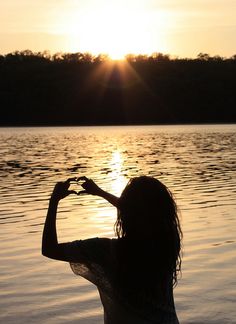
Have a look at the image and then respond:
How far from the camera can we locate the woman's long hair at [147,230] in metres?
3.85

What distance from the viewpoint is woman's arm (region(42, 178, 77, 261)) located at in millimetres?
3827

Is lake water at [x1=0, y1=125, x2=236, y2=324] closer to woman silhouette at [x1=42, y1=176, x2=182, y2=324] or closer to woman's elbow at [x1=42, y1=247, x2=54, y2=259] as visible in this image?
woman silhouette at [x1=42, y1=176, x2=182, y2=324]

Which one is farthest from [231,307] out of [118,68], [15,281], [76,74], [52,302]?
[118,68]

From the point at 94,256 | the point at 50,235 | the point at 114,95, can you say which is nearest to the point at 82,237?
the point at 94,256

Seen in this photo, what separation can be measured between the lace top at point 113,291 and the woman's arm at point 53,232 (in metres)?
0.06

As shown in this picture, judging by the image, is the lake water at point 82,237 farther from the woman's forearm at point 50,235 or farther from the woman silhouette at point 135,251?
the woman's forearm at point 50,235

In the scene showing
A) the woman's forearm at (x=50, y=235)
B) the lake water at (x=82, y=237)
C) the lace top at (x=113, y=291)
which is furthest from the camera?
the lake water at (x=82, y=237)

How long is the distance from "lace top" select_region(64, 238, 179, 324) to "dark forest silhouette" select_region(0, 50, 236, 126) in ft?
523

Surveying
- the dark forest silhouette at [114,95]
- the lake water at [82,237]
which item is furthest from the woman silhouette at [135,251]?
the dark forest silhouette at [114,95]

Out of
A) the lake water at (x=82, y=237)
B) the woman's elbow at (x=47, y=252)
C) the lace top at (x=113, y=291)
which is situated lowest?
the lake water at (x=82, y=237)

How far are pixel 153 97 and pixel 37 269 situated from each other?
154680 millimetres

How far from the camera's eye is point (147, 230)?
3850 millimetres

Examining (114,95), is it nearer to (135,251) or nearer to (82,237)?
(82,237)

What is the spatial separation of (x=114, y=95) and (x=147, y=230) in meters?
162
